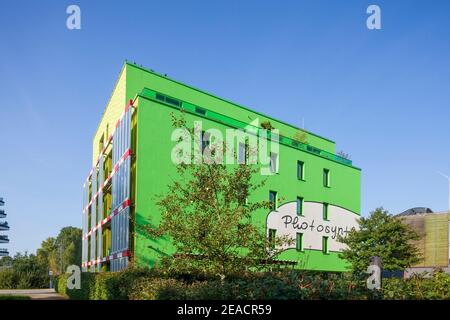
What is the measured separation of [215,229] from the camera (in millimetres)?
14852

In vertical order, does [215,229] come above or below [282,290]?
above

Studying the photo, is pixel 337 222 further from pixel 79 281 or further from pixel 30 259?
pixel 30 259

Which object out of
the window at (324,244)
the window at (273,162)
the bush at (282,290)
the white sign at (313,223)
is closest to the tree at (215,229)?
the bush at (282,290)

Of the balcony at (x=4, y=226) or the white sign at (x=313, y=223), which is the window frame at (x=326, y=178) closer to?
the white sign at (x=313, y=223)

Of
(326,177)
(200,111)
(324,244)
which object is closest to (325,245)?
(324,244)

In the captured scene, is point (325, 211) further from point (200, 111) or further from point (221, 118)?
point (200, 111)

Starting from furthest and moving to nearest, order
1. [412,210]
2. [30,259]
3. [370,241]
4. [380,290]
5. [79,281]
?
[412,210], [30,259], [370,241], [79,281], [380,290]

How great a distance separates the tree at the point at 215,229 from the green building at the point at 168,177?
22.8ft

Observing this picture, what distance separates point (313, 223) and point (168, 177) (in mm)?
17413

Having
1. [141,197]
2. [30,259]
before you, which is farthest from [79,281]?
[30,259]

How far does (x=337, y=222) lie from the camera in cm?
4441

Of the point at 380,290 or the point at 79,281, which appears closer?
the point at 380,290

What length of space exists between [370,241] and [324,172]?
7636mm

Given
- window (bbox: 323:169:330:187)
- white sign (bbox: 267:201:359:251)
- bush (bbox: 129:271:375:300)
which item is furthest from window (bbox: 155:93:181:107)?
bush (bbox: 129:271:375:300)
